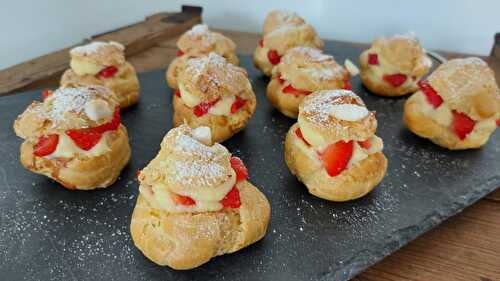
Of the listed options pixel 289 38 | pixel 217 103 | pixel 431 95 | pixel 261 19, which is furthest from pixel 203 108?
pixel 261 19

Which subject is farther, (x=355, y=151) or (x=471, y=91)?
(x=471, y=91)

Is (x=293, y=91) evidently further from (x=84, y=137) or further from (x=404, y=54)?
(x=84, y=137)

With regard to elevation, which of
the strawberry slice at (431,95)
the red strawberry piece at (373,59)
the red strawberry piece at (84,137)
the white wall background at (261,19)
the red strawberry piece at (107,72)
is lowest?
the white wall background at (261,19)

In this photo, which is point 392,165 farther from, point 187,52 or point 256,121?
point 187,52

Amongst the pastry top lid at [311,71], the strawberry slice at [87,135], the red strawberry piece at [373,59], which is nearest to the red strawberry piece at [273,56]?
the pastry top lid at [311,71]

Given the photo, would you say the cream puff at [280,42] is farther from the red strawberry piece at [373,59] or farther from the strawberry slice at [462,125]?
the strawberry slice at [462,125]

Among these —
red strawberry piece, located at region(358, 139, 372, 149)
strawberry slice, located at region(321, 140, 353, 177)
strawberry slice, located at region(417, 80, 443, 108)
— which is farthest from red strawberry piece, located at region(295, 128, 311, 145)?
strawberry slice, located at region(417, 80, 443, 108)
